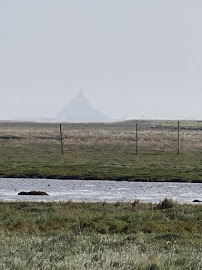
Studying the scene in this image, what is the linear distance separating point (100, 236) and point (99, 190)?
14.8 meters

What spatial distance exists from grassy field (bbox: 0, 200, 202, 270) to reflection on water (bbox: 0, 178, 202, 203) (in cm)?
358

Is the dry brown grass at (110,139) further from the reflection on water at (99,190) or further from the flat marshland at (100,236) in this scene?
the flat marshland at (100,236)

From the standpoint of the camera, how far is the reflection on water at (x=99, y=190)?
25.8 m

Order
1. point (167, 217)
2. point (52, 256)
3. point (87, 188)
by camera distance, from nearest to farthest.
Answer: point (52, 256)
point (167, 217)
point (87, 188)

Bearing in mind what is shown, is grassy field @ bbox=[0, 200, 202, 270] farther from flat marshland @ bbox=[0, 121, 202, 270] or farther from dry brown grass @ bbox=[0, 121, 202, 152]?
dry brown grass @ bbox=[0, 121, 202, 152]

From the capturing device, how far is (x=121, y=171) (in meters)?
37.1

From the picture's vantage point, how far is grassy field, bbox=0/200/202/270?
10.5m

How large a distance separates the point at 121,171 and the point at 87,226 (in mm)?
20164

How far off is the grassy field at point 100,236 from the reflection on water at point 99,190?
358cm

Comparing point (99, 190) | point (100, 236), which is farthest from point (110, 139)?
point (100, 236)

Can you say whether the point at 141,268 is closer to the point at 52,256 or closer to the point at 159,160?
the point at 52,256

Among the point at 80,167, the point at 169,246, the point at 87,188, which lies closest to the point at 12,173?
the point at 80,167

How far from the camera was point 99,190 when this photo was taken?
95.5 feet

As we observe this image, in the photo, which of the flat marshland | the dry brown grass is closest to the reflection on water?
the flat marshland
